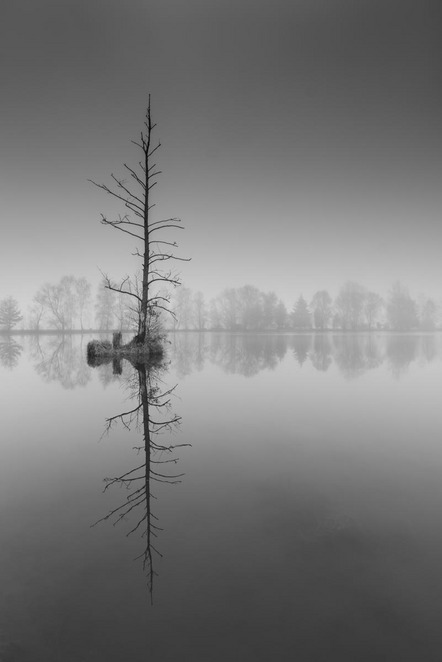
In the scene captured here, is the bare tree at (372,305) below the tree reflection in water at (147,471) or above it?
above

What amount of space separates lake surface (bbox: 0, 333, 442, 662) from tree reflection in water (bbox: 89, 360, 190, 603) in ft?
0.07

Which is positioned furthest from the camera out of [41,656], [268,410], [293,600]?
[268,410]

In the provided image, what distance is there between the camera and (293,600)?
1.60 metres

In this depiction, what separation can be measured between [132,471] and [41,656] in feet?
6.66

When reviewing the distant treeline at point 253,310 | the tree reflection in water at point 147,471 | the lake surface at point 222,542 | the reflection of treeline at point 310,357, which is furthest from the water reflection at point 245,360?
the distant treeline at point 253,310

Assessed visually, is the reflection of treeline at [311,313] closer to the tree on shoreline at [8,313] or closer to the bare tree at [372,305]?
the bare tree at [372,305]

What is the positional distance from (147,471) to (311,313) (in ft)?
356

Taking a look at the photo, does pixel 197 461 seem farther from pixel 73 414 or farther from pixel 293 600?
pixel 73 414

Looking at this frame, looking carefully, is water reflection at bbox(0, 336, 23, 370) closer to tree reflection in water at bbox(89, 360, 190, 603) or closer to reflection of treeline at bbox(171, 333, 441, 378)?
reflection of treeline at bbox(171, 333, 441, 378)

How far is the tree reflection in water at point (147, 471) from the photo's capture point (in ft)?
7.37

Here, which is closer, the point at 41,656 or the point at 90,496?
the point at 41,656

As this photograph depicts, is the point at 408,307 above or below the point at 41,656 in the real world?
above

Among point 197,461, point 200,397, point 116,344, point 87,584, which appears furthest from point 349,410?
point 116,344

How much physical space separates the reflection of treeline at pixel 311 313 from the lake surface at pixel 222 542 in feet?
304
